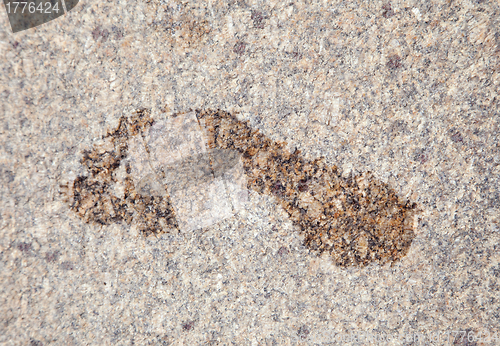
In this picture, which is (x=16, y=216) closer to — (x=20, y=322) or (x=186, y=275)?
(x=20, y=322)

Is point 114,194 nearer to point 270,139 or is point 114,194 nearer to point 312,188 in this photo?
point 270,139

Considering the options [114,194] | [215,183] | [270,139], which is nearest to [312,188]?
[270,139]

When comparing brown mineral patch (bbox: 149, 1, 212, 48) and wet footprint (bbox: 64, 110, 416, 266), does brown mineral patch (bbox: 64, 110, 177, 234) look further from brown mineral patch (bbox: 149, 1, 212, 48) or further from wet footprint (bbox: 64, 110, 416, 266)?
brown mineral patch (bbox: 149, 1, 212, 48)

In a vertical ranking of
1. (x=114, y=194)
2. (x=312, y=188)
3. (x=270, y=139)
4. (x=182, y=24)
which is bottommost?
(x=114, y=194)

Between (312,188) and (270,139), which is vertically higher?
(270,139)

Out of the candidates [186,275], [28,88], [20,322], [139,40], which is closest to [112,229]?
[186,275]
